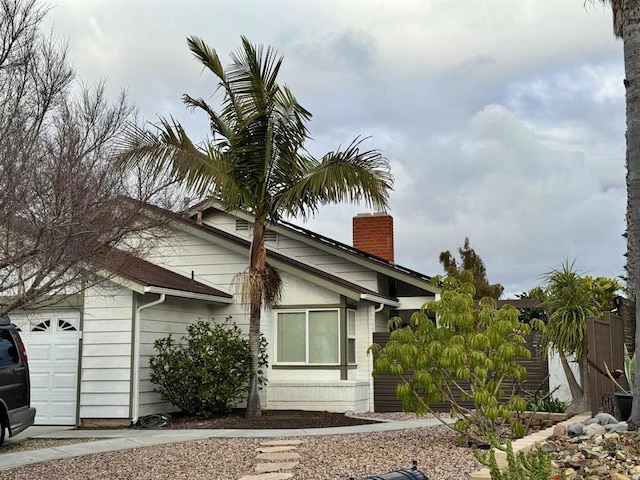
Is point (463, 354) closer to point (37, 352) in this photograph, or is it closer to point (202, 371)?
point (202, 371)

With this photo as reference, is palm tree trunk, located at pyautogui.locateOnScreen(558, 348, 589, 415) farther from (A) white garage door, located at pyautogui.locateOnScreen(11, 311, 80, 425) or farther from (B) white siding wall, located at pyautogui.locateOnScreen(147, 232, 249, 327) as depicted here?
(A) white garage door, located at pyautogui.locateOnScreen(11, 311, 80, 425)

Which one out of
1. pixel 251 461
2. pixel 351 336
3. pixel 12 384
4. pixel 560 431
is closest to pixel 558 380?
pixel 351 336

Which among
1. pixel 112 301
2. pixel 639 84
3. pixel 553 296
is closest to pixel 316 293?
pixel 112 301

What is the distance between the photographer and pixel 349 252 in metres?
19.9

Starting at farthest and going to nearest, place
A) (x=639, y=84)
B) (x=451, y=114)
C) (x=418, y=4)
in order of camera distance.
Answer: (x=451, y=114) → (x=418, y=4) → (x=639, y=84)

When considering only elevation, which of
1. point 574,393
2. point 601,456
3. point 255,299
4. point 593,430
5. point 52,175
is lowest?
point 601,456

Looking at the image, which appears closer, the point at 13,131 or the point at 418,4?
the point at 13,131

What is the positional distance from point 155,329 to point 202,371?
1.47 m

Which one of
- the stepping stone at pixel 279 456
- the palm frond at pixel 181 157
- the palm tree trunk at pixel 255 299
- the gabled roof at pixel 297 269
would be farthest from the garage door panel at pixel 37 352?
the stepping stone at pixel 279 456

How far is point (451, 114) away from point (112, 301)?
7.92 metres

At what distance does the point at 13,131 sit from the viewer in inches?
365

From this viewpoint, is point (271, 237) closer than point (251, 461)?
No

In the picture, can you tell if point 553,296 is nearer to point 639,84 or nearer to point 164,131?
point 639,84

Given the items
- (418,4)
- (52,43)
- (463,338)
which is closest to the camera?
(463,338)
